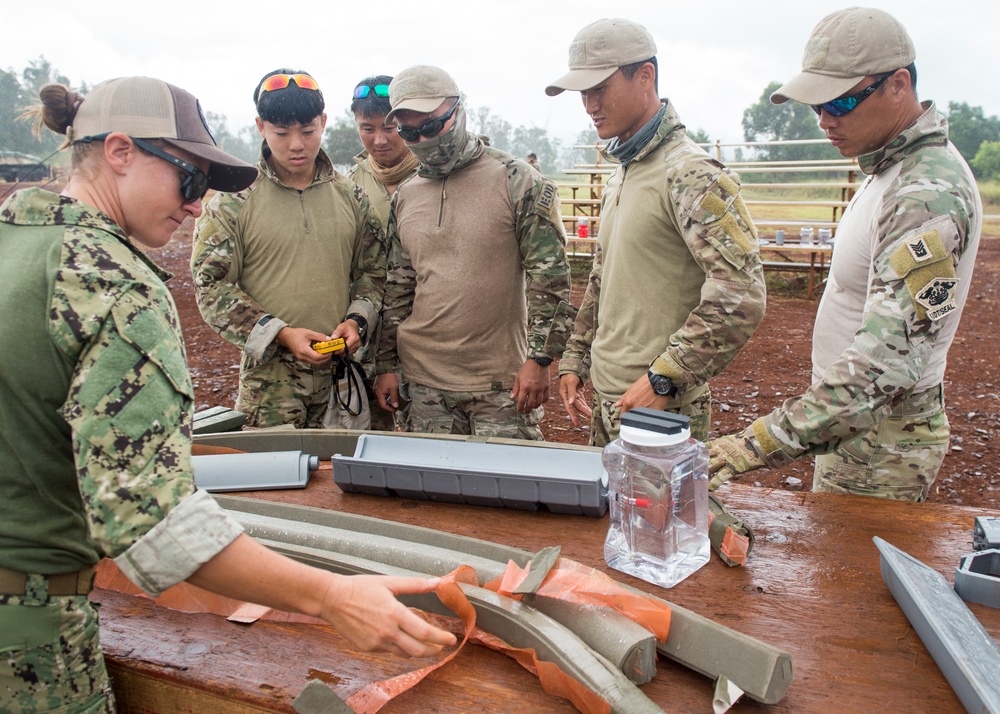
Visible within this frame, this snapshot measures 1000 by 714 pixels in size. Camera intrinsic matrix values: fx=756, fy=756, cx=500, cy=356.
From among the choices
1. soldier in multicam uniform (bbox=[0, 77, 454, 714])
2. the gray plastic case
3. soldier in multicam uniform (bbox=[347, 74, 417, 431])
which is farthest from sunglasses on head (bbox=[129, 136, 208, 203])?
soldier in multicam uniform (bbox=[347, 74, 417, 431])

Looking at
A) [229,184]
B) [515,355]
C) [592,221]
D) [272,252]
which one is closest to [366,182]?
[272,252]

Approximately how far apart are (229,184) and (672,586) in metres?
1.30

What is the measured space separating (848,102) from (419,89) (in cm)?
166

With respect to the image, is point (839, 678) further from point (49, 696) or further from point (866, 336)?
point (49, 696)

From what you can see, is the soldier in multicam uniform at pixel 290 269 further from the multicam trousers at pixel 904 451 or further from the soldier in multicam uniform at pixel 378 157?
the multicam trousers at pixel 904 451

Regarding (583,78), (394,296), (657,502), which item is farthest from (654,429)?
(394,296)

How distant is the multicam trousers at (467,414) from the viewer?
3398 millimetres

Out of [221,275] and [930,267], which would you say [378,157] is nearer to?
[221,275]

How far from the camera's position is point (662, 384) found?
252 cm

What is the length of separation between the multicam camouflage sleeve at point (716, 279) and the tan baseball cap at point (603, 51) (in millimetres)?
485

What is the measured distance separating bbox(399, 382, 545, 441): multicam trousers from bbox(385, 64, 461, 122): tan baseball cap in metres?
1.22

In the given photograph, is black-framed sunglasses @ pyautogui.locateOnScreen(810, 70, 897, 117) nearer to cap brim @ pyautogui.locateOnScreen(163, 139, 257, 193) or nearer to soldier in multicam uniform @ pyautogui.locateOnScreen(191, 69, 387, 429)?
cap brim @ pyautogui.locateOnScreen(163, 139, 257, 193)

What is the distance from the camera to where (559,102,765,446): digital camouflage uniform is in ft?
8.08

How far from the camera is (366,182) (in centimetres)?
418
